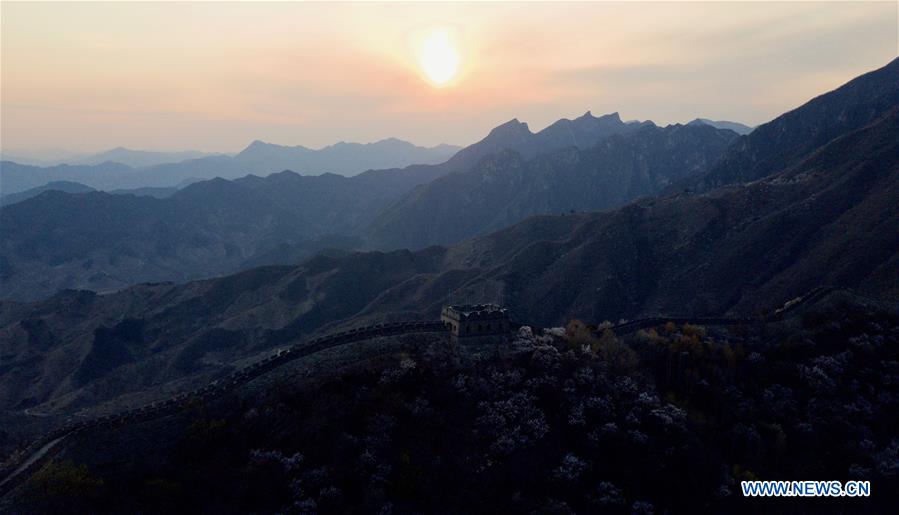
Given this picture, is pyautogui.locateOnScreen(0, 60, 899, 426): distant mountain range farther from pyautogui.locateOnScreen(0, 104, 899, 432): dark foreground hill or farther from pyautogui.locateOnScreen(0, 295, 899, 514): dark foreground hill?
pyautogui.locateOnScreen(0, 295, 899, 514): dark foreground hill

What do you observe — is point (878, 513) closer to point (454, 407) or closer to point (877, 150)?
point (454, 407)

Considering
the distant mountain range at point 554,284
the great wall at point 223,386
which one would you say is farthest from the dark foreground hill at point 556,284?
the great wall at point 223,386

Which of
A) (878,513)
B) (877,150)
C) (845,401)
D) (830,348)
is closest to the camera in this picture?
(878,513)

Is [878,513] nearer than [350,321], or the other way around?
[878,513]

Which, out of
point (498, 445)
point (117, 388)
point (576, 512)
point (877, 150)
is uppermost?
point (877, 150)

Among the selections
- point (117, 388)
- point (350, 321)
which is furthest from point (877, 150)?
point (117, 388)

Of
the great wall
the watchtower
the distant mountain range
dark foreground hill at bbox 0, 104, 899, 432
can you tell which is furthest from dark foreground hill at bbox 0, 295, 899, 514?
dark foreground hill at bbox 0, 104, 899, 432

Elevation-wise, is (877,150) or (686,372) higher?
(877,150)
